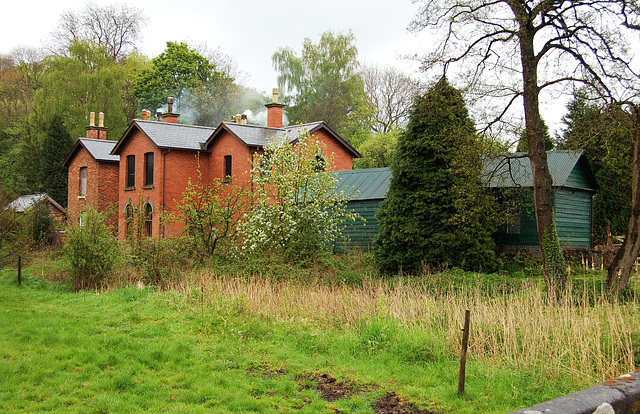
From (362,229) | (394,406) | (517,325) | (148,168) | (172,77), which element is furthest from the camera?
(172,77)

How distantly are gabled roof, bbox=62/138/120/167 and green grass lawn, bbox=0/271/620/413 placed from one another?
2418cm

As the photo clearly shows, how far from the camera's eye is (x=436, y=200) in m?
16.4

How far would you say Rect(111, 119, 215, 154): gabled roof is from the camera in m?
28.1

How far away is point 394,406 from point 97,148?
3198 cm

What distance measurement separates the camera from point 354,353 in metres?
7.79

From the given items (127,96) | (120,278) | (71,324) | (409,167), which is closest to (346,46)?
(127,96)

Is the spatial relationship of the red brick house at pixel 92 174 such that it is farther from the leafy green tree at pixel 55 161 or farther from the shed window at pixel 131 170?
the leafy green tree at pixel 55 161

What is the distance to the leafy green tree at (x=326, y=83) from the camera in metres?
47.9

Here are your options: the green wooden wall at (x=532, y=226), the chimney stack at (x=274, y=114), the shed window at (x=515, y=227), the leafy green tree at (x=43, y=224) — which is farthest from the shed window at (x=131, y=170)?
the shed window at (x=515, y=227)

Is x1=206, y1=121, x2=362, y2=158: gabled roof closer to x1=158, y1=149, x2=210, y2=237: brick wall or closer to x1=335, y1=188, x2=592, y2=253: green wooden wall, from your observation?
x1=158, y1=149, x2=210, y2=237: brick wall

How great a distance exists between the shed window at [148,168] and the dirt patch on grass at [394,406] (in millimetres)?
25126

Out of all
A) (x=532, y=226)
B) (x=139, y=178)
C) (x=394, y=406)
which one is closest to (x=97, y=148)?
(x=139, y=178)

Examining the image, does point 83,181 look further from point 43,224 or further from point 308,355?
point 308,355

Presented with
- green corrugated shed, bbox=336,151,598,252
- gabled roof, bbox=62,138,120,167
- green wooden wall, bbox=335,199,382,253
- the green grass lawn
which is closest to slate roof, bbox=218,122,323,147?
green corrugated shed, bbox=336,151,598,252
